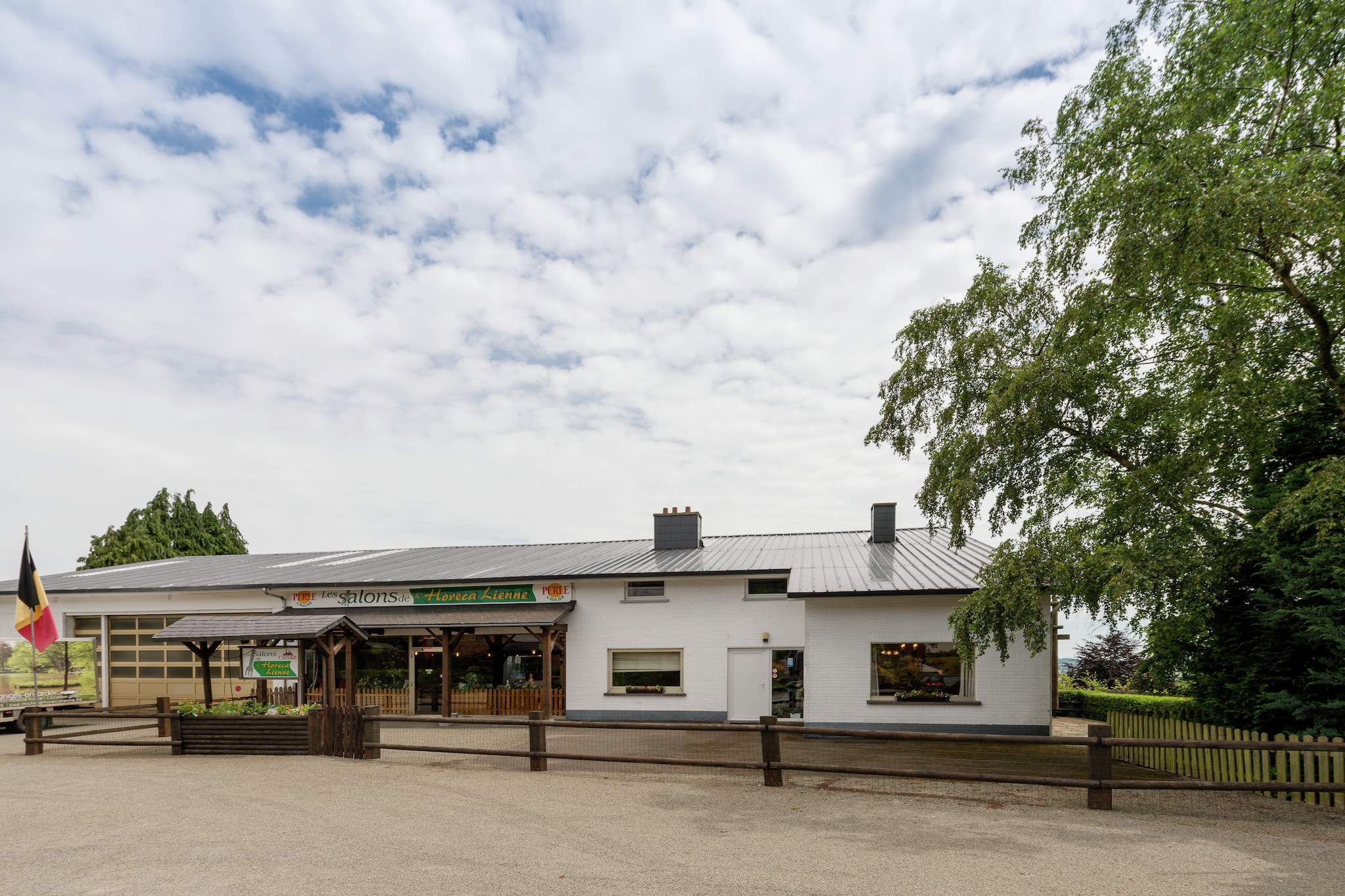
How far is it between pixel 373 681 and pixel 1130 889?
63.1ft

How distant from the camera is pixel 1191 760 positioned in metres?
11.0

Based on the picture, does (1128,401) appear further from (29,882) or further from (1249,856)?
(29,882)

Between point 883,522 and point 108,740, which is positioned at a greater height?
point 883,522

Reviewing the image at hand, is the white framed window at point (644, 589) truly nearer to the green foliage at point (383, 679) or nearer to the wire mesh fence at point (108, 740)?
the green foliage at point (383, 679)

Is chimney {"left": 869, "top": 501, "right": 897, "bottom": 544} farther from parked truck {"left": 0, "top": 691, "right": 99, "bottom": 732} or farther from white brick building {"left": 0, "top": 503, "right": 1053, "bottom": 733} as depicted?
parked truck {"left": 0, "top": 691, "right": 99, "bottom": 732}

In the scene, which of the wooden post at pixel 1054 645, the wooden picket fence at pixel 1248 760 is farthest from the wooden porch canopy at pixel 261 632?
the wooden post at pixel 1054 645

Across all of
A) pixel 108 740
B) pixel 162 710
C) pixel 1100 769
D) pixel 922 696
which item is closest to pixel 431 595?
pixel 162 710

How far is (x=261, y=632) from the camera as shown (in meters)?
15.4

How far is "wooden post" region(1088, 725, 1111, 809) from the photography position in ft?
29.2

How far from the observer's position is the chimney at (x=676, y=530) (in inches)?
863

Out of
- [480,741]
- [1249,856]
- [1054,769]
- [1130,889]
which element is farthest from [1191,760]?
[480,741]

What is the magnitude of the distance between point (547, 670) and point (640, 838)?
10943 millimetres

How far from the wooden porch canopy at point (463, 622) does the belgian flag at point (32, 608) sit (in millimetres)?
Answer: 4836

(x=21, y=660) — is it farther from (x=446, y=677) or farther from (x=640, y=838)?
(x=640, y=838)
